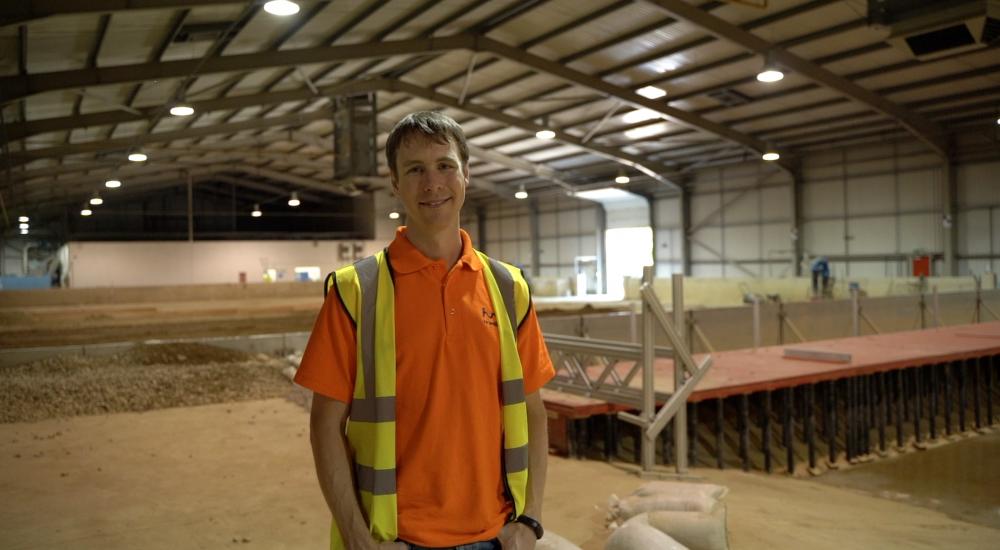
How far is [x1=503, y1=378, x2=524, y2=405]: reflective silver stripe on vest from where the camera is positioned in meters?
2.08

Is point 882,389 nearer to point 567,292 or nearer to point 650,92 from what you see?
point 650,92

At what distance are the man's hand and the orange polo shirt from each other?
3cm

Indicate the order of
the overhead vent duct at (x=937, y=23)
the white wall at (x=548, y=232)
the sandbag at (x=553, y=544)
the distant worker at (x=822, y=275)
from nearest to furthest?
1. the sandbag at (x=553, y=544)
2. the overhead vent duct at (x=937, y=23)
3. the distant worker at (x=822, y=275)
4. the white wall at (x=548, y=232)

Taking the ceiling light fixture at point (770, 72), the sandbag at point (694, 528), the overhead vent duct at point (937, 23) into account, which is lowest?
the sandbag at point (694, 528)

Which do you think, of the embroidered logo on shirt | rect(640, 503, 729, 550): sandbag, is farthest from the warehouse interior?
the embroidered logo on shirt

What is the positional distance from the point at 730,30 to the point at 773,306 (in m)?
6.48

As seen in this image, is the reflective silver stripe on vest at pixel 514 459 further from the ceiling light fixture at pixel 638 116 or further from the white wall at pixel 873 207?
A: the white wall at pixel 873 207

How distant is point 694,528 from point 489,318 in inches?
135

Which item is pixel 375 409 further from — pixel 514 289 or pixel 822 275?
pixel 822 275

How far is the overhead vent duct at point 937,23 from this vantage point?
10164 millimetres

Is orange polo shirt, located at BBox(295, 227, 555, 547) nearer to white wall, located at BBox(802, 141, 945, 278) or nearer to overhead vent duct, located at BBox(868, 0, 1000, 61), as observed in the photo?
overhead vent duct, located at BBox(868, 0, 1000, 61)

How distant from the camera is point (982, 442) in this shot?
44.6 feet

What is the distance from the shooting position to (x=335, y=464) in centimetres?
193

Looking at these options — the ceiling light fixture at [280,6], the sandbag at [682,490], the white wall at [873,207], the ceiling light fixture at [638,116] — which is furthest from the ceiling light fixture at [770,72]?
the sandbag at [682,490]
